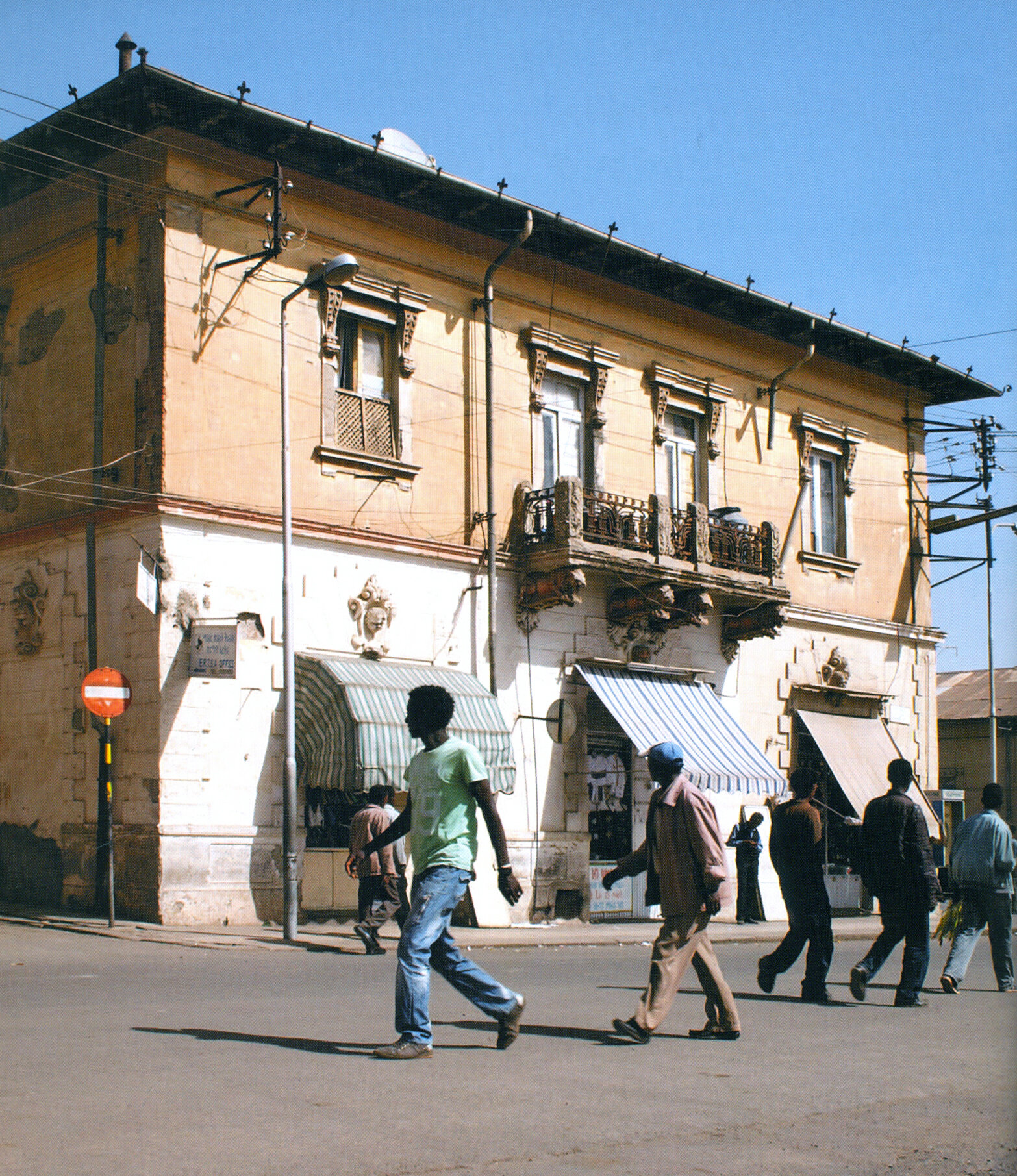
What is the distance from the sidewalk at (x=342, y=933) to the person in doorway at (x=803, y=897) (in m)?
5.42

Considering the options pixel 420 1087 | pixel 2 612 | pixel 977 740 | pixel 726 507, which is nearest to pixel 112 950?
pixel 2 612

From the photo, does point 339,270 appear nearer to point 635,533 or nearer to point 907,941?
point 635,533

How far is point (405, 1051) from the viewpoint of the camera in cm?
767

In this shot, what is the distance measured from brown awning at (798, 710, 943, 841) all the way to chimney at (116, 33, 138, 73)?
15.0 metres

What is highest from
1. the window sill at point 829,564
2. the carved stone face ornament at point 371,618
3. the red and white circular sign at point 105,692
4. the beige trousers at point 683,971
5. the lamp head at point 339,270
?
the lamp head at point 339,270

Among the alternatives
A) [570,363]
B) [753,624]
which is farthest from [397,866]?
[753,624]

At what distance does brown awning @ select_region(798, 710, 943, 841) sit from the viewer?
85.4ft

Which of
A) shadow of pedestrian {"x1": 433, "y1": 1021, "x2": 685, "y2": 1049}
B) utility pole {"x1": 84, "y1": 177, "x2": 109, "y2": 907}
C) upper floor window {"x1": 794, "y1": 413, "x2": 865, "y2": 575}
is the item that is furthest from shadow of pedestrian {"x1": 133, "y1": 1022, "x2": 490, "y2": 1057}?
upper floor window {"x1": 794, "y1": 413, "x2": 865, "y2": 575}

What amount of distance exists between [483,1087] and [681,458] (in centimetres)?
1889

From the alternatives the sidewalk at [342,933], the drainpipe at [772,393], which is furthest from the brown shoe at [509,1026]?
the drainpipe at [772,393]

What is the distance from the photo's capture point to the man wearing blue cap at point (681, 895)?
8.69 m

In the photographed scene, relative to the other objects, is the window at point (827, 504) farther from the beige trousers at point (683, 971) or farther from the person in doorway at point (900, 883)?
the beige trousers at point (683, 971)

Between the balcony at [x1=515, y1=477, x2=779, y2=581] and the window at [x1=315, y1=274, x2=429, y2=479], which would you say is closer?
the window at [x1=315, y1=274, x2=429, y2=479]

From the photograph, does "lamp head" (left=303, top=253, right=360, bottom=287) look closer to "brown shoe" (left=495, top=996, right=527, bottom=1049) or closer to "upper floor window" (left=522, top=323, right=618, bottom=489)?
"upper floor window" (left=522, top=323, right=618, bottom=489)
